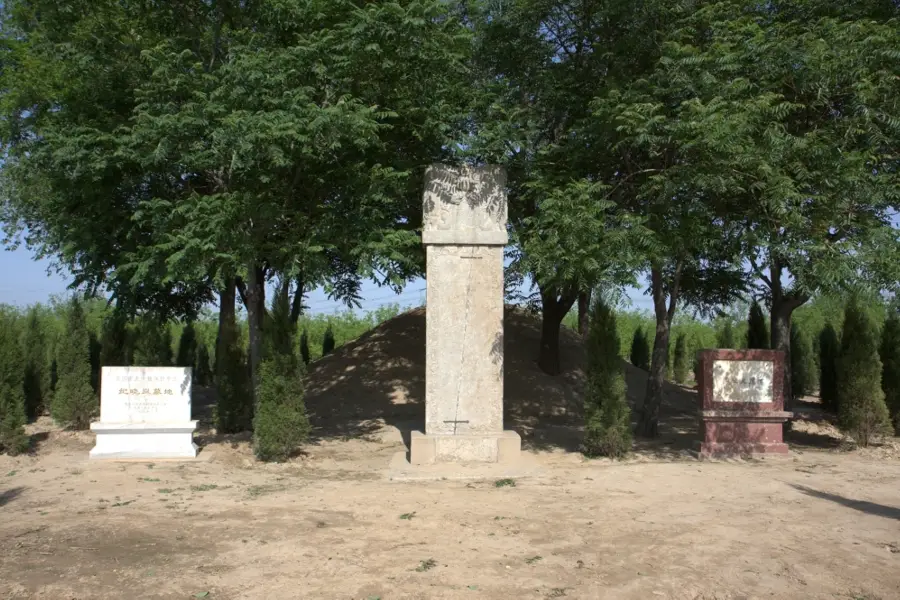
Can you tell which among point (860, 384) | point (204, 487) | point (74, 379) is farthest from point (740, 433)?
point (74, 379)

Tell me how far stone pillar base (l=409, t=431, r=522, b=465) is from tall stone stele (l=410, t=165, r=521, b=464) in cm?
1

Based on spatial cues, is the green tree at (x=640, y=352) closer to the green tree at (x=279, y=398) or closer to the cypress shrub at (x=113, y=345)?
the cypress shrub at (x=113, y=345)

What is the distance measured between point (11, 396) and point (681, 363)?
2393 centimetres

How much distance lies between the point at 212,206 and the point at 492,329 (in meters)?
4.33

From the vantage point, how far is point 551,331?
18.4 meters

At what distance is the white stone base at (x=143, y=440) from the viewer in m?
11.0

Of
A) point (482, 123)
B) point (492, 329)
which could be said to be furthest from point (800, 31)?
point (492, 329)

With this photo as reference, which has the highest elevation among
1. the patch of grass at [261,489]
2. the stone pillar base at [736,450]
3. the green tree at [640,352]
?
the green tree at [640,352]

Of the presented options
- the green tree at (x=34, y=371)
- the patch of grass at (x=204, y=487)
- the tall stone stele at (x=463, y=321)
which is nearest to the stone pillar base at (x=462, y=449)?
the tall stone stele at (x=463, y=321)

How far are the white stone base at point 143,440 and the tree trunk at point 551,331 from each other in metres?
9.26

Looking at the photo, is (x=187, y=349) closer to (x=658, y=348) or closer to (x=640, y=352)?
(x=640, y=352)

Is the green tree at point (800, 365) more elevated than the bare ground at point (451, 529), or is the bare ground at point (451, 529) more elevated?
the green tree at point (800, 365)

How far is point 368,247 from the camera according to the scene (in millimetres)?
10219

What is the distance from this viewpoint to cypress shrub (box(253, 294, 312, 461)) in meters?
10.9
